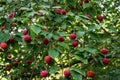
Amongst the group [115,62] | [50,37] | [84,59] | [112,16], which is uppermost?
[50,37]

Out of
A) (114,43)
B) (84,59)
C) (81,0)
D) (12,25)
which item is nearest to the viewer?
(84,59)

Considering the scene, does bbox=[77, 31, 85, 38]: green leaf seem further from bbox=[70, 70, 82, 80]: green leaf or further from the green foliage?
bbox=[70, 70, 82, 80]: green leaf

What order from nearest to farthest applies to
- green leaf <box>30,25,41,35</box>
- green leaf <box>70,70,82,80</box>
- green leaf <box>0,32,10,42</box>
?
1. green leaf <box>70,70,82,80</box>
2. green leaf <box>30,25,41,35</box>
3. green leaf <box>0,32,10,42</box>

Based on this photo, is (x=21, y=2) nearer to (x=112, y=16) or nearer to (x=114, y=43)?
(x=114, y=43)

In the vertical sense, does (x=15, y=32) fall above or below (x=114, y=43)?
above

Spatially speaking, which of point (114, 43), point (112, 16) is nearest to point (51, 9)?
point (114, 43)

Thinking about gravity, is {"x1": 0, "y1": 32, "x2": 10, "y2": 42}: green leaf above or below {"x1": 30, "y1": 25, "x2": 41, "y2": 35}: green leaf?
below

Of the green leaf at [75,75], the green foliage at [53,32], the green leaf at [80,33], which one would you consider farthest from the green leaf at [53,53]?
the green leaf at [80,33]

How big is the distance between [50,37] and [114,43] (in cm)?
139

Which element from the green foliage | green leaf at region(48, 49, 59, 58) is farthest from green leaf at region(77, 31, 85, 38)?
green leaf at region(48, 49, 59, 58)

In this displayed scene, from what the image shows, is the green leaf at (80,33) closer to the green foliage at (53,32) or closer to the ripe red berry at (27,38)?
the green foliage at (53,32)

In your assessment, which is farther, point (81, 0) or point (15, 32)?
point (81, 0)

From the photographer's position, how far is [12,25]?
9.25 ft

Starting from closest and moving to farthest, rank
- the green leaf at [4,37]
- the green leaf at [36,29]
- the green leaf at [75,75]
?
the green leaf at [75,75], the green leaf at [36,29], the green leaf at [4,37]
